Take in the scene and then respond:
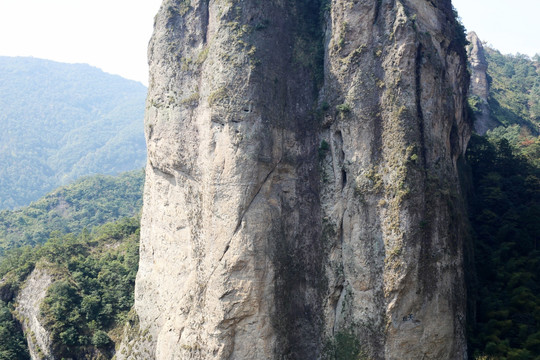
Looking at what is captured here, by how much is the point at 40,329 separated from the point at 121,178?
2732 inches

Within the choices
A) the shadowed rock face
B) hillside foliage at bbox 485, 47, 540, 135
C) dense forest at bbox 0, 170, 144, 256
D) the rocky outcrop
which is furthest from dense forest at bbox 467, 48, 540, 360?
dense forest at bbox 0, 170, 144, 256

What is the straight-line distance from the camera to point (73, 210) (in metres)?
81.6

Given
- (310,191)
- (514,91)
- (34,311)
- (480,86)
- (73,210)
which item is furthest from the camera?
(73,210)

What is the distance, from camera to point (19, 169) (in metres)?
176

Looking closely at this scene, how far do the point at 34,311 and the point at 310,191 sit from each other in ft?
67.4

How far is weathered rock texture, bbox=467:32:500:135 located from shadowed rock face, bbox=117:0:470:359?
3418 cm

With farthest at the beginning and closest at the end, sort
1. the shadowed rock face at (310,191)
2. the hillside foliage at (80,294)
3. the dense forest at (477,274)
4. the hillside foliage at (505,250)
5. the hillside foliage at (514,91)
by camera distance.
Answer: the hillside foliage at (514,91) → the hillside foliage at (80,294) → the dense forest at (477,274) → the hillside foliage at (505,250) → the shadowed rock face at (310,191)

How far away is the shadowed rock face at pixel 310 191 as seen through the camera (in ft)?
72.3

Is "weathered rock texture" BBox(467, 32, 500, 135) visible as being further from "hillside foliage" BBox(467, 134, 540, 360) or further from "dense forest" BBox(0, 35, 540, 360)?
"hillside foliage" BBox(467, 134, 540, 360)

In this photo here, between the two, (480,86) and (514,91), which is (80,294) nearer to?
(480,86)

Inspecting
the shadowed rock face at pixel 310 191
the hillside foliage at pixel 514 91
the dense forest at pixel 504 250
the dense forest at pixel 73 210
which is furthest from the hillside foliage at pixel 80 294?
the hillside foliage at pixel 514 91

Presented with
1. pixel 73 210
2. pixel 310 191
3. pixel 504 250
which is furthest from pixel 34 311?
pixel 73 210

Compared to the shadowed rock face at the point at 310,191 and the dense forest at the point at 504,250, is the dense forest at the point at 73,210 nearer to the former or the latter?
the shadowed rock face at the point at 310,191

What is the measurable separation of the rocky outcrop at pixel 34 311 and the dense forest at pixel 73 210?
3286cm
